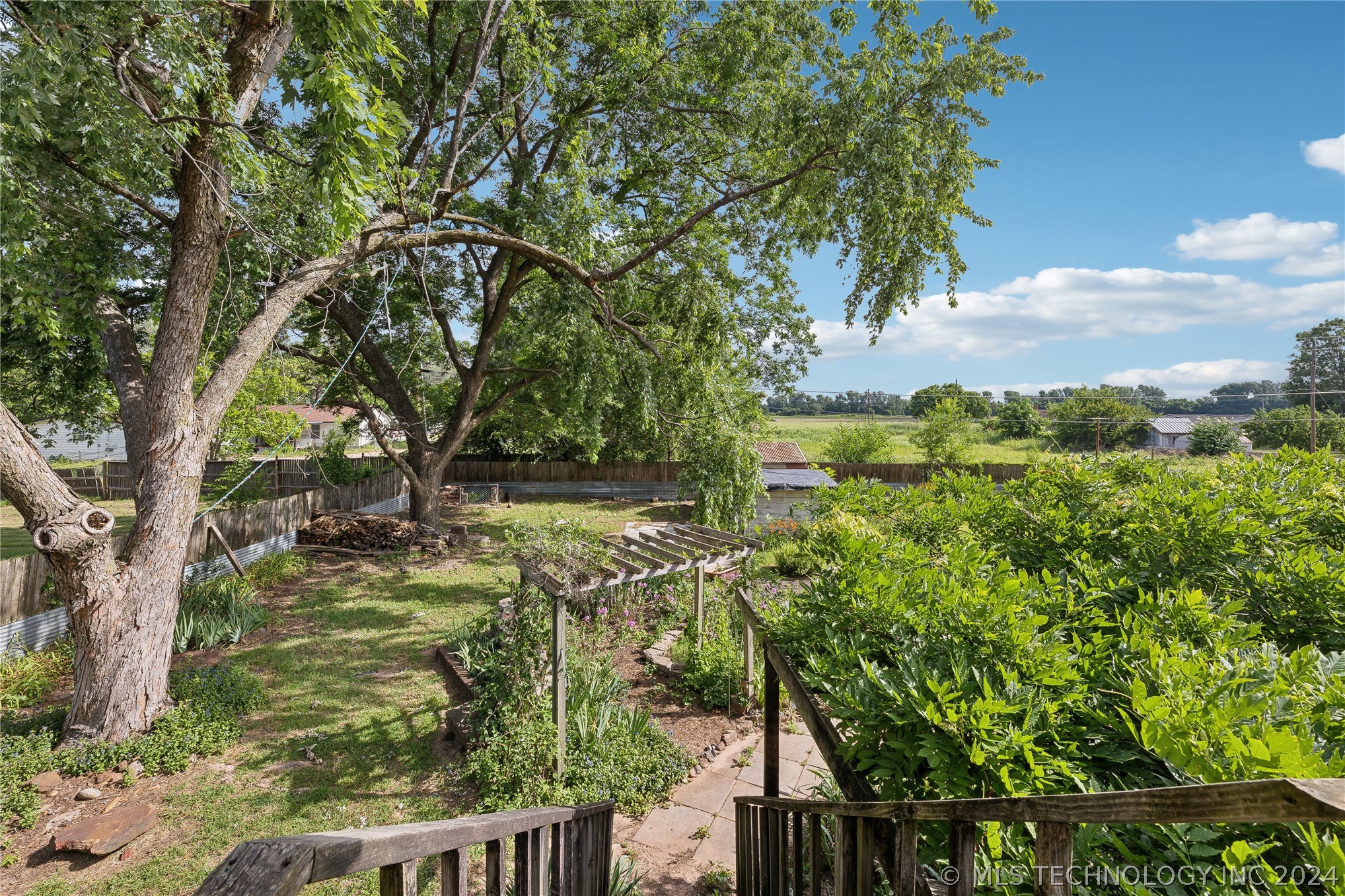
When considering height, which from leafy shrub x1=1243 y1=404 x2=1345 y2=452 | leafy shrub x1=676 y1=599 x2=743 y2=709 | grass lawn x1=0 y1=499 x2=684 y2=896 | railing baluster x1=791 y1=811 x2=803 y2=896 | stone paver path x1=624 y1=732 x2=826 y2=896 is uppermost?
leafy shrub x1=1243 y1=404 x2=1345 y2=452

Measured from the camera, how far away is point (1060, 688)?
163 cm

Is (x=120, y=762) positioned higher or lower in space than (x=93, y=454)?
lower

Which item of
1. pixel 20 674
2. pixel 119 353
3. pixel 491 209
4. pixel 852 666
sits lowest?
pixel 20 674

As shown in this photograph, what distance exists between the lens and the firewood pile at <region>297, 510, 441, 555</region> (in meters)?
11.5

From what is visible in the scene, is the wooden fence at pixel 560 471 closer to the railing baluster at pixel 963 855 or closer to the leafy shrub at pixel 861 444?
the leafy shrub at pixel 861 444

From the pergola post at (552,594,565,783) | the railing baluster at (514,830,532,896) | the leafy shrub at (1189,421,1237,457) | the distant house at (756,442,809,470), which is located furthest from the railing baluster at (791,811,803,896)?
the leafy shrub at (1189,421,1237,457)

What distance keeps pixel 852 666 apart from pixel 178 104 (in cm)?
620

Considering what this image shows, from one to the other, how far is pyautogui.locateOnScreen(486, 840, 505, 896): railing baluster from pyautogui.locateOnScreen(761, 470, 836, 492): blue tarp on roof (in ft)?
55.9

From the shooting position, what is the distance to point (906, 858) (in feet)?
4.62

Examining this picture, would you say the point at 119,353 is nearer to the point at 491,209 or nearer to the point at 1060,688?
the point at 491,209

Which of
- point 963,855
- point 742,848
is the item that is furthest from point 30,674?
point 963,855

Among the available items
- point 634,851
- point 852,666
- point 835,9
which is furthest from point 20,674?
point 835,9

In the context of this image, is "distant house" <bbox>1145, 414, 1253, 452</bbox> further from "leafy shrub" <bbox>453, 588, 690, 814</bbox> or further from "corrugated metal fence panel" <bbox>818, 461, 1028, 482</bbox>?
"leafy shrub" <bbox>453, 588, 690, 814</bbox>

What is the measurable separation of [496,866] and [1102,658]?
1805 mm
